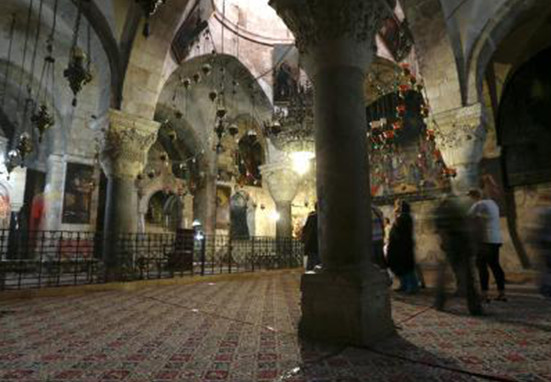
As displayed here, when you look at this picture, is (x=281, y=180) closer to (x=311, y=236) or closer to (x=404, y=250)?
(x=311, y=236)

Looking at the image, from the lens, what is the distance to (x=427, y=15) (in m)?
7.69

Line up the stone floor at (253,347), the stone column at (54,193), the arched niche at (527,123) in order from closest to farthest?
the stone floor at (253,347) < the arched niche at (527,123) < the stone column at (54,193)

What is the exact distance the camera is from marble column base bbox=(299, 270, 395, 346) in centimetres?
279

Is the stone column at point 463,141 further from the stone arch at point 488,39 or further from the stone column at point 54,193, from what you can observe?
the stone column at point 54,193

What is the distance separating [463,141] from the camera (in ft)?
24.9

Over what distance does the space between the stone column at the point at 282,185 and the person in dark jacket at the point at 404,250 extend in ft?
24.5

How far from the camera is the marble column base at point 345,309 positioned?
2.79 metres

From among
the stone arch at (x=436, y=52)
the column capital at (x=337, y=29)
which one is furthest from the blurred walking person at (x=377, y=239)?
the stone arch at (x=436, y=52)

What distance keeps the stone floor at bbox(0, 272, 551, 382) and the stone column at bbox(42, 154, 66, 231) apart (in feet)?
24.5

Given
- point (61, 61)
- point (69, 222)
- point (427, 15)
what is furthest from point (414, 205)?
point (61, 61)

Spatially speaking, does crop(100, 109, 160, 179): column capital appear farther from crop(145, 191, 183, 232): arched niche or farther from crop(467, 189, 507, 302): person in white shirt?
crop(145, 191, 183, 232): arched niche

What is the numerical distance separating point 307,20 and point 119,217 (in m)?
6.09

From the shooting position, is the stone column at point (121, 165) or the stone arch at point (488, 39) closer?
the stone arch at point (488, 39)

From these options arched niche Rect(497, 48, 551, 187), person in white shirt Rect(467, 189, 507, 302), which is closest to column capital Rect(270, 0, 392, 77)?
person in white shirt Rect(467, 189, 507, 302)
